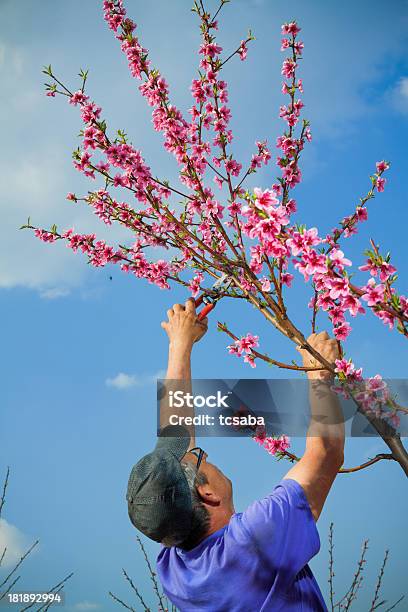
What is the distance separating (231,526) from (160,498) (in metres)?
0.25

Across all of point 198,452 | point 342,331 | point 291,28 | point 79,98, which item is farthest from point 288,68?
point 198,452

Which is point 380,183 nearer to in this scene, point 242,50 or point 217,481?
point 242,50

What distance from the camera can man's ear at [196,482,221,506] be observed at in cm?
191

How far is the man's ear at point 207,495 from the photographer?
191cm

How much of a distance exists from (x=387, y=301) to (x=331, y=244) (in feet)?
6.36

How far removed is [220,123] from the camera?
4.41 m

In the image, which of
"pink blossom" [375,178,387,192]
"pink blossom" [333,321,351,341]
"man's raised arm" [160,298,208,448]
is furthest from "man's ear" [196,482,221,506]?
"pink blossom" [375,178,387,192]

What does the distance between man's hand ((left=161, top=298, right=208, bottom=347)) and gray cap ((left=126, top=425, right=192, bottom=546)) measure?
77 cm

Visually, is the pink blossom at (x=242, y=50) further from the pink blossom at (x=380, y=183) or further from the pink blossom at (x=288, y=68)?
the pink blossom at (x=380, y=183)

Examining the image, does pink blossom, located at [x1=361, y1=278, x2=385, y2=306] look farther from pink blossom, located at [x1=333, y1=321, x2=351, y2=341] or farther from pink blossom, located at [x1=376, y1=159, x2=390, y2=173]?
pink blossom, located at [x1=376, y1=159, x2=390, y2=173]

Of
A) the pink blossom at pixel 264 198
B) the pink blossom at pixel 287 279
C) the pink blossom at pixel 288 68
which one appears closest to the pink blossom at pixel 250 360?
the pink blossom at pixel 287 279

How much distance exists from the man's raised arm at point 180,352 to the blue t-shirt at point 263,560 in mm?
548

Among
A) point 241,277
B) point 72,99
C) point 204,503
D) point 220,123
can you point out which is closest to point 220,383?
point 241,277

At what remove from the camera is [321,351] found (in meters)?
2.82
